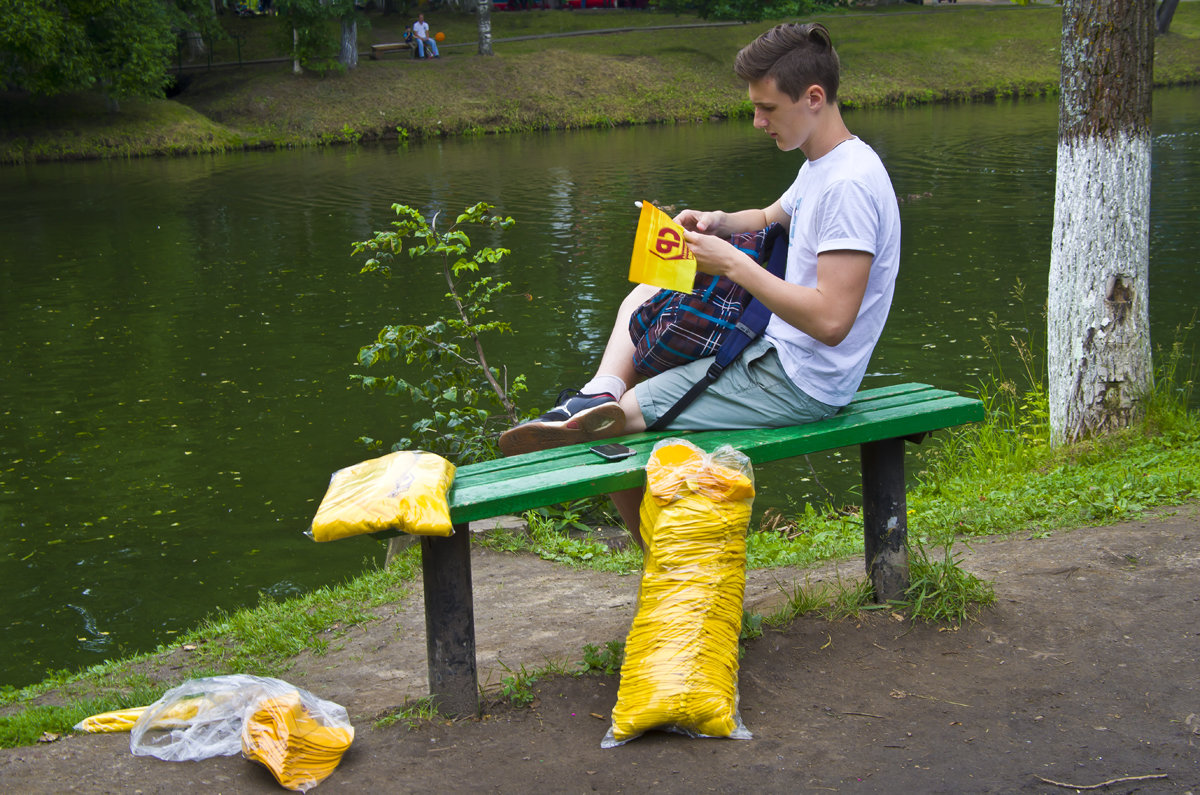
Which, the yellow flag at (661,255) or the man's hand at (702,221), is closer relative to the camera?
the yellow flag at (661,255)

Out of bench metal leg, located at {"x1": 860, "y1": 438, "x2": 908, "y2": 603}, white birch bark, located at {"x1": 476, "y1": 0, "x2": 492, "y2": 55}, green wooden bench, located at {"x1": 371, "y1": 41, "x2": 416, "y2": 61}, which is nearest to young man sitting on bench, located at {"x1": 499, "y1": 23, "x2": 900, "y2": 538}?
bench metal leg, located at {"x1": 860, "y1": 438, "x2": 908, "y2": 603}

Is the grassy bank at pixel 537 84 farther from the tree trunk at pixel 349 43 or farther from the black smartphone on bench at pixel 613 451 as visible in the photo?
the black smartphone on bench at pixel 613 451

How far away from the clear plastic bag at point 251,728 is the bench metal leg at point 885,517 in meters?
1.79

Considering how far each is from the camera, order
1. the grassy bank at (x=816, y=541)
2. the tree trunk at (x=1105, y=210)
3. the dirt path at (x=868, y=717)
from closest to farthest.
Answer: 1. the dirt path at (x=868, y=717)
2. the grassy bank at (x=816, y=541)
3. the tree trunk at (x=1105, y=210)

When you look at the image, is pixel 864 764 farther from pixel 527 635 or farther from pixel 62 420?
pixel 62 420

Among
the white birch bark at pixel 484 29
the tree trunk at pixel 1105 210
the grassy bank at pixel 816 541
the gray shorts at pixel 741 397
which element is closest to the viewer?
the gray shorts at pixel 741 397

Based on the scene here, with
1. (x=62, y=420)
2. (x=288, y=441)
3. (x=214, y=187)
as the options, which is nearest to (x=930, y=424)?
(x=288, y=441)

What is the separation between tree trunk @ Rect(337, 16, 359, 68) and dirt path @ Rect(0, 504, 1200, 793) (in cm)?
3539

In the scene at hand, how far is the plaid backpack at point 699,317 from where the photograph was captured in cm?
369

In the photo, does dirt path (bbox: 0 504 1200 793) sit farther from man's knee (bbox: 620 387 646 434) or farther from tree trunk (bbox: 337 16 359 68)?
tree trunk (bbox: 337 16 359 68)

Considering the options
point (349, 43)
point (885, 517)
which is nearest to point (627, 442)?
point (885, 517)

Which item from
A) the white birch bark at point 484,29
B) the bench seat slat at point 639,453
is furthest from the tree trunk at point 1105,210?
the white birch bark at point 484,29

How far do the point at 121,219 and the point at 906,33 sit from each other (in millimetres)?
31274

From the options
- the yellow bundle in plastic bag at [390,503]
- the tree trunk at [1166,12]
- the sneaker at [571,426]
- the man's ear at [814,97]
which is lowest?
the yellow bundle in plastic bag at [390,503]
